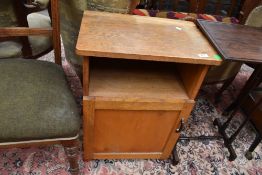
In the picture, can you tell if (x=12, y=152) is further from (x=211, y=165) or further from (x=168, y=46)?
(x=211, y=165)

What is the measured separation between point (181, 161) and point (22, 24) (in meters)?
1.17

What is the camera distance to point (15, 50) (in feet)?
4.05

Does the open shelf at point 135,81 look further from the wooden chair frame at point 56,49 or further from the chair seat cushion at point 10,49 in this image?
the chair seat cushion at point 10,49

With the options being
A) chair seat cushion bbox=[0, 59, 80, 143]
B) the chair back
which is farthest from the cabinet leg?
the chair back

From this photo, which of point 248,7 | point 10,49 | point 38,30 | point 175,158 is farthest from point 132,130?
point 248,7

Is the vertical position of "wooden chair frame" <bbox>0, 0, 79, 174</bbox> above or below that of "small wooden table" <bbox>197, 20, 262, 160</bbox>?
below

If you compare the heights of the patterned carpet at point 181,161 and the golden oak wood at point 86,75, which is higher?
the golden oak wood at point 86,75

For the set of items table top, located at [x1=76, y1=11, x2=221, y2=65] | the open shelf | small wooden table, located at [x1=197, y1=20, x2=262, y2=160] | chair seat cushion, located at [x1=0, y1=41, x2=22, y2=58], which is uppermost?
small wooden table, located at [x1=197, y1=20, x2=262, y2=160]

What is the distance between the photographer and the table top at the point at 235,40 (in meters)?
0.85

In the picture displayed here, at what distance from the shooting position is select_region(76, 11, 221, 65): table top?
771 mm

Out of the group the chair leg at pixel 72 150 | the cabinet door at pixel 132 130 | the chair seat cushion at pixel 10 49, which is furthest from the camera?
the chair seat cushion at pixel 10 49

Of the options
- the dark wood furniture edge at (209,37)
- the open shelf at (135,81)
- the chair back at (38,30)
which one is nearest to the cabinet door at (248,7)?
the dark wood furniture edge at (209,37)

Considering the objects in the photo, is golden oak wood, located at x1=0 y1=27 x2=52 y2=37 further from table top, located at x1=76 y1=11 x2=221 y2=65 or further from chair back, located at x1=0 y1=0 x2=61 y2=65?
table top, located at x1=76 y1=11 x2=221 y2=65

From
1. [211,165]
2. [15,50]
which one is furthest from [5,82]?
[211,165]
